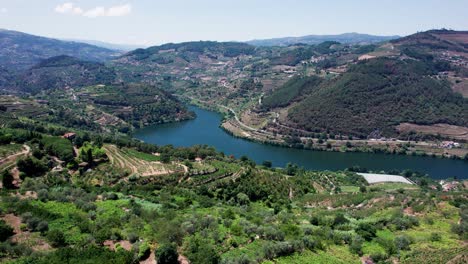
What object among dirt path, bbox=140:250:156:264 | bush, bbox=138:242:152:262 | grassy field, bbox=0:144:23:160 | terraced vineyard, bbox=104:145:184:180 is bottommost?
terraced vineyard, bbox=104:145:184:180

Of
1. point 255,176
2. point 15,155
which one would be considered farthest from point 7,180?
point 255,176

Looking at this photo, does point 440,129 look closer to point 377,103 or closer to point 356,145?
point 377,103

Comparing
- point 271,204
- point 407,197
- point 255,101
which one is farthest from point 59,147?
point 255,101

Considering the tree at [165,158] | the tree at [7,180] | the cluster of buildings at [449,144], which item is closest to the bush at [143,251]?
the tree at [7,180]

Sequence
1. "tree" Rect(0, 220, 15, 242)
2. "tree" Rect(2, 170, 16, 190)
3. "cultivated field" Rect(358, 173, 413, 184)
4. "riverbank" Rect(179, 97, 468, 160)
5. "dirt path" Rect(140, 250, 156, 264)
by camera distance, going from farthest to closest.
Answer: "riverbank" Rect(179, 97, 468, 160) → "cultivated field" Rect(358, 173, 413, 184) → "tree" Rect(2, 170, 16, 190) → "tree" Rect(0, 220, 15, 242) → "dirt path" Rect(140, 250, 156, 264)

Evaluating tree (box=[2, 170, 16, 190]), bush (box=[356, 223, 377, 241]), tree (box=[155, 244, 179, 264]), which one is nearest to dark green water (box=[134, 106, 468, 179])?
bush (box=[356, 223, 377, 241])

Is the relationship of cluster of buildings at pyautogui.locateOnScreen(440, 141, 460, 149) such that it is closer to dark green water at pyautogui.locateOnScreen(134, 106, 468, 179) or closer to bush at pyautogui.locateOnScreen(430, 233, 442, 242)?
dark green water at pyautogui.locateOnScreen(134, 106, 468, 179)

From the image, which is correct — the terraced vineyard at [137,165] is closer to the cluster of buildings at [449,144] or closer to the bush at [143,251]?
the bush at [143,251]
